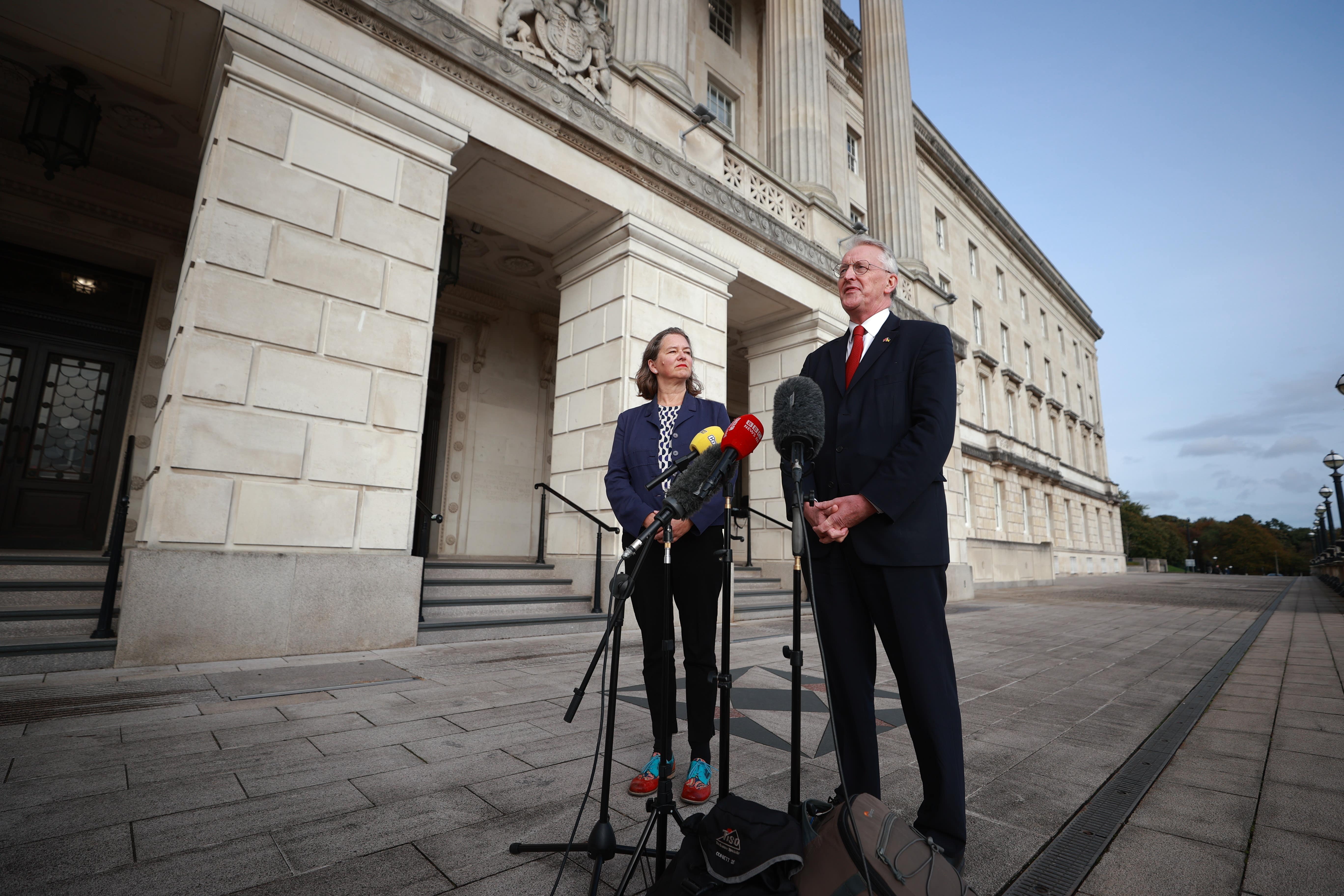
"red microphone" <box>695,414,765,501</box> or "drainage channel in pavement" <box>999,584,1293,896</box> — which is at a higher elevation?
"red microphone" <box>695,414,765,501</box>

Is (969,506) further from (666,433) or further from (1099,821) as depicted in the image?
(666,433)

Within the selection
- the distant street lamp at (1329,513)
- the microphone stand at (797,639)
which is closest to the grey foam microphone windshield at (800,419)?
the microphone stand at (797,639)

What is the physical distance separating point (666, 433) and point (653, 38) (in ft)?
28.9

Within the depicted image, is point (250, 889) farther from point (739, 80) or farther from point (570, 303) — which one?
point (739, 80)

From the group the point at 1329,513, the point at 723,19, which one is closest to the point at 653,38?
the point at 723,19

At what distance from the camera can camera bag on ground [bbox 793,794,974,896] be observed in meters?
1.37

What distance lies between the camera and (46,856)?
182 centimetres

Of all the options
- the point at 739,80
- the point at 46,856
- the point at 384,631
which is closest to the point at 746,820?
the point at 46,856

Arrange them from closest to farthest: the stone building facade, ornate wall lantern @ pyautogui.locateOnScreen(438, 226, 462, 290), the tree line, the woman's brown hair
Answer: the woman's brown hair < the stone building facade < ornate wall lantern @ pyautogui.locateOnScreen(438, 226, 462, 290) < the tree line

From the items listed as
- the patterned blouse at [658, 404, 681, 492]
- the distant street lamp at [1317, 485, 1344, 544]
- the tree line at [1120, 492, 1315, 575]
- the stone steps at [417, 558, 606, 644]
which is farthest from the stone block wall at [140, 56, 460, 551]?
the tree line at [1120, 492, 1315, 575]

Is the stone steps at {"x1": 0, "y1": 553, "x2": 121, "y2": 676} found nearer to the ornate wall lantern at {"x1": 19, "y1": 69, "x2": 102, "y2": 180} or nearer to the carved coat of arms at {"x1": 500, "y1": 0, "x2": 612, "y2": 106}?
the ornate wall lantern at {"x1": 19, "y1": 69, "x2": 102, "y2": 180}

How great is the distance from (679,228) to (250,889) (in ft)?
28.0

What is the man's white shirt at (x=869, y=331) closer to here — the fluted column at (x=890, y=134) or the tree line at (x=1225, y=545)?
the fluted column at (x=890, y=134)

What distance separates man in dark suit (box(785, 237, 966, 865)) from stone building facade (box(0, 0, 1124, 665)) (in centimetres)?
455
